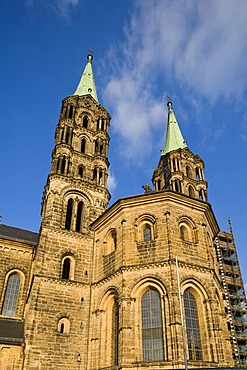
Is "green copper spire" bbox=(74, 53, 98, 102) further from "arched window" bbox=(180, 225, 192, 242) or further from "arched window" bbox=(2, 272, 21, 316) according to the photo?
"arched window" bbox=(180, 225, 192, 242)

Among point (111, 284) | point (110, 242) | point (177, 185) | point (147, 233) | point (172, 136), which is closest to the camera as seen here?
point (111, 284)

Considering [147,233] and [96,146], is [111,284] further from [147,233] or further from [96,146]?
[96,146]

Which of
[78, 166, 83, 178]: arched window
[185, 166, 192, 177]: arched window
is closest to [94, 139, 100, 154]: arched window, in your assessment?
[78, 166, 83, 178]: arched window

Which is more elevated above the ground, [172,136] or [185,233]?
[172,136]

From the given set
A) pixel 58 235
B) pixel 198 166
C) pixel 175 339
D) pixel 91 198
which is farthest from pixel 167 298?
pixel 198 166

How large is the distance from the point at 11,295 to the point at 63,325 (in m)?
6.93

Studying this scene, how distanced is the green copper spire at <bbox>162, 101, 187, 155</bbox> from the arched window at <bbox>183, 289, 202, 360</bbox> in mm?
25430

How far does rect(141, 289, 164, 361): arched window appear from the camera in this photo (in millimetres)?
17828

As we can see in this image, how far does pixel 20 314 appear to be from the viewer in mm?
26062

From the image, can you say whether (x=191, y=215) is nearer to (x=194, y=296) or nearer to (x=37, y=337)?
(x=194, y=296)

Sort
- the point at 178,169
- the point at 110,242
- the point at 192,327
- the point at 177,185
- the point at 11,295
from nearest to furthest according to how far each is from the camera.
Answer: the point at 192,327
the point at 110,242
the point at 11,295
the point at 177,185
the point at 178,169

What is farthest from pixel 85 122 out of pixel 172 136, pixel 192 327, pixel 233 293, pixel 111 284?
pixel 233 293

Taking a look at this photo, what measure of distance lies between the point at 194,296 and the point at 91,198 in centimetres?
1297

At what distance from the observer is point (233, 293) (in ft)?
147
